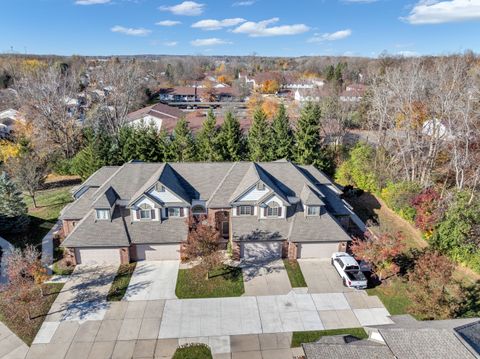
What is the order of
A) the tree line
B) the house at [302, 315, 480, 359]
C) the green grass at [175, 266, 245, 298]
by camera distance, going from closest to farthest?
the house at [302, 315, 480, 359] < the green grass at [175, 266, 245, 298] < the tree line

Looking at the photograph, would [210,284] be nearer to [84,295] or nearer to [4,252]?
[84,295]

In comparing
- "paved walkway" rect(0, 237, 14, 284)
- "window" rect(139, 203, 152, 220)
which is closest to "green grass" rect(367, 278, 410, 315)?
"window" rect(139, 203, 152, 220)

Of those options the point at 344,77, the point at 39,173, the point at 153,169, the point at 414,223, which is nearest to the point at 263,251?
the point at 153,169

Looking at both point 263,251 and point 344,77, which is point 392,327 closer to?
point 263,251

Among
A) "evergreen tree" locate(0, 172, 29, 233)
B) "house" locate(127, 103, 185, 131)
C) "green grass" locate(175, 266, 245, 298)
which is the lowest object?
"green grass" locate(175, 266, 245, 298)

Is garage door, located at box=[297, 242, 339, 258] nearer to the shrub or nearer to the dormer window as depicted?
the shrub

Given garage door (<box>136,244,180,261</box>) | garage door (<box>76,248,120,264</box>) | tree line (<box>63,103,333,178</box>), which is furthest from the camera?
tree line (<box>63,103,333,178</box>)

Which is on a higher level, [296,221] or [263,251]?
[296,221]

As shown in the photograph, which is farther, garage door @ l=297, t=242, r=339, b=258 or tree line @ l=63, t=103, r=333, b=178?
tree line @ l=63, t=103, r=333, b=178
